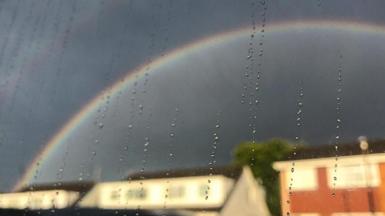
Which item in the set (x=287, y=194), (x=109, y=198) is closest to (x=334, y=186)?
(x=287, y=194)

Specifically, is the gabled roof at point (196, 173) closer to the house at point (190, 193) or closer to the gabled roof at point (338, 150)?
the house at point (190, 193)

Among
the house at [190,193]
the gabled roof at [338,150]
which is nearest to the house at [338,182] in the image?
the gabled roof at [338,150]

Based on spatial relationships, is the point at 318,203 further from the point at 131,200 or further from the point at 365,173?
the point at 131,200

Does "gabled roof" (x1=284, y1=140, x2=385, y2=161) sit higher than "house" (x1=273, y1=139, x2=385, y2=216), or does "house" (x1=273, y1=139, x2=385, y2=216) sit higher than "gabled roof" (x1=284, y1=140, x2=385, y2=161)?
"gabled roof" (x1=284, y1=140, x2=385, y2=161)

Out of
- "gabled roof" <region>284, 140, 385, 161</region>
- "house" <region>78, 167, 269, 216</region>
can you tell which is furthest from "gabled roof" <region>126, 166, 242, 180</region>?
"gabled roof" <region>284, 140, 385, 161</region>

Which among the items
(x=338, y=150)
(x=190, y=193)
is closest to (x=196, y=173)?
(x=190, y=193)

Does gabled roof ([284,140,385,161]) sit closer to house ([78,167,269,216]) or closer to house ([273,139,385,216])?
house ([273,139,385,216])

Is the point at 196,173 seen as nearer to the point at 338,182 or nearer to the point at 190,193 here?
the point at 190,193
